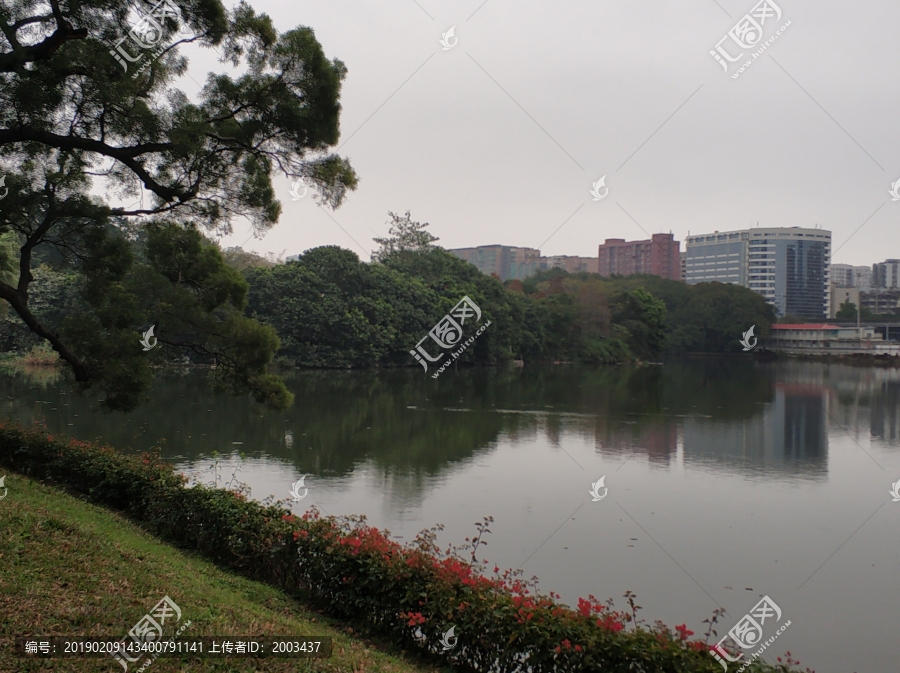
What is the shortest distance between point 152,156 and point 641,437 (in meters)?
11.7

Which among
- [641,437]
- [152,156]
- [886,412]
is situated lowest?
[641,437]

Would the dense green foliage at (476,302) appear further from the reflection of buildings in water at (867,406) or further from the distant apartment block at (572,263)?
the distant apartment block at (572,263)

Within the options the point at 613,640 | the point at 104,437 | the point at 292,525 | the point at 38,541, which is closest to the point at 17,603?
the point at 38,541

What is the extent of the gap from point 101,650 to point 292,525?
1.96 metres

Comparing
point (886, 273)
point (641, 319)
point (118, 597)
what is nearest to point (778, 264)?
point (641, 319)

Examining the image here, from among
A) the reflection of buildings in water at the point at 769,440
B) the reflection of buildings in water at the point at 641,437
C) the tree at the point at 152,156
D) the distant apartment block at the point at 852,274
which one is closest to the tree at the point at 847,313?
the reflection of buildings in water at the point at 769,440

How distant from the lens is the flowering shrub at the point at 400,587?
3.44m

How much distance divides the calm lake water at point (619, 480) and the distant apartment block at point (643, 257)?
40.2m

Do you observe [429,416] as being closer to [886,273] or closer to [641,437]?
[641,437]

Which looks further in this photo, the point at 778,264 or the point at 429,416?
the point at 778,264

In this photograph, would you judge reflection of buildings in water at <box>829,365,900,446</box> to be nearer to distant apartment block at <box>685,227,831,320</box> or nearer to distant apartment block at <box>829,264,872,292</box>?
distant apartment block at <box>685,227,831,320</box>

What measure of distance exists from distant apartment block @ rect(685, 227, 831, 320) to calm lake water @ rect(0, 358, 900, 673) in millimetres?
30097

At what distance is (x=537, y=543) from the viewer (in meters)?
7.95

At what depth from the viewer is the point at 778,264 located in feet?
169
